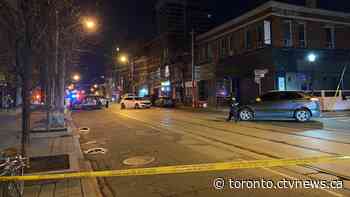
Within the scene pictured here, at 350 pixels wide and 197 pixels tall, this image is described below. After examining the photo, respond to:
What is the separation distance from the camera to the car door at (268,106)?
16.5 m

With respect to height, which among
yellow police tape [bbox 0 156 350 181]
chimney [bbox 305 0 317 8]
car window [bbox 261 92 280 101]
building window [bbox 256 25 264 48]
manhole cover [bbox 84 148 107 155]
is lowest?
manhole cover [bbox 84 148 107 155]

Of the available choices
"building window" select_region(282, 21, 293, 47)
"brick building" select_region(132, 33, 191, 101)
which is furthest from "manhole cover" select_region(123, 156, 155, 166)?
"brick building" select_region(132, 33, 191, 101)

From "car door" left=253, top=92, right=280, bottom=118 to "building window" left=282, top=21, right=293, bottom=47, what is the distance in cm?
1251

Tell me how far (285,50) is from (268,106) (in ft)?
40.9

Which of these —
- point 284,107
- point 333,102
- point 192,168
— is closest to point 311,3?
point 333,102

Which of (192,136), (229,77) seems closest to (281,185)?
(192,136)

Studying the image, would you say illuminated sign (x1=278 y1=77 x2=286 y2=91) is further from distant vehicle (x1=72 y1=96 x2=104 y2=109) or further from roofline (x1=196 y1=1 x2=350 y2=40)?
distant vehicle (x1=72 y1=96 x2=104 y2=109)

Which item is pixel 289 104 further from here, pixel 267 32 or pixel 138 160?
pixel 267 32

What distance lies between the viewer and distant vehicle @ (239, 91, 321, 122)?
16062 mm

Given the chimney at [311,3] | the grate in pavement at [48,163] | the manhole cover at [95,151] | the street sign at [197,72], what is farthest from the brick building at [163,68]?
the grate in pavement at [48,163]

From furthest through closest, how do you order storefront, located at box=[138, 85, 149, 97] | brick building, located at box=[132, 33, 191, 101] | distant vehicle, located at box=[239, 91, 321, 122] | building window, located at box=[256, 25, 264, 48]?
storefront, located at box=[138, 85, 149, 97]
brick building, located at box=[132, 33, 191, 101]
building window, located at box=[256, 25, 264, 48]
distant vehicle, located at box=[239, 91, 321, 122]

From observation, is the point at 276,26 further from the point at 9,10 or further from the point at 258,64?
the point at 9,10

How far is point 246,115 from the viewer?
1733 cm

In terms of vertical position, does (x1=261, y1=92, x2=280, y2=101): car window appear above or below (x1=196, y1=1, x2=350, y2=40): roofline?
below
